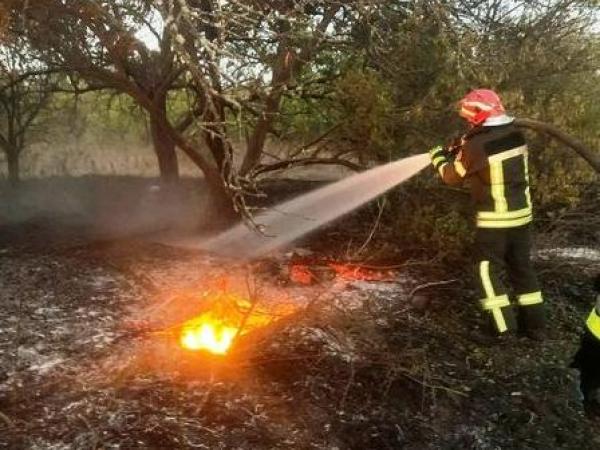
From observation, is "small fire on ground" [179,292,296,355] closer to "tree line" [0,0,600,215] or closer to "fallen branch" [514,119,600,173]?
"tree line" [0,0,600,215]

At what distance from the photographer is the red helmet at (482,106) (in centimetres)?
467

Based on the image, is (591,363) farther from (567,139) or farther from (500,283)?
(567,139)

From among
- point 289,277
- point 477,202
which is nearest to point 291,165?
point 289,277

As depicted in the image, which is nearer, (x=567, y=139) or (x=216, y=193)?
(x=567, y=139)

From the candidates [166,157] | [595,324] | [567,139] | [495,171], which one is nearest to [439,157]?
[495,171]

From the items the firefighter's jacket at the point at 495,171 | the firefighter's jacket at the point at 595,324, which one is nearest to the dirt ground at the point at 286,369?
the firefighter's jacket at the point at 595,324

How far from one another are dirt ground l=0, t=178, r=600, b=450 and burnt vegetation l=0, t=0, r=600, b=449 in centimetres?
2

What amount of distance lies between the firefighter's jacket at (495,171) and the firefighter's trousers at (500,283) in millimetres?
104

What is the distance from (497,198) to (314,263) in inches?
86.5

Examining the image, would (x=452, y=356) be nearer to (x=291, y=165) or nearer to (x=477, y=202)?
(x=477, y=202)

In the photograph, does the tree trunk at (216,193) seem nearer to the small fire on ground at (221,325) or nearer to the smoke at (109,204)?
the smoke at (109,204)

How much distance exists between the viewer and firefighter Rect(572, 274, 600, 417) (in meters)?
3.66

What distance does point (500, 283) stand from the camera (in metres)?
4.93

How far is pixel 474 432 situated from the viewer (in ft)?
12.0
